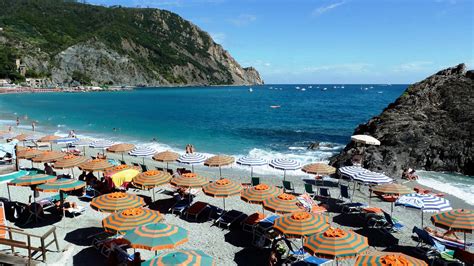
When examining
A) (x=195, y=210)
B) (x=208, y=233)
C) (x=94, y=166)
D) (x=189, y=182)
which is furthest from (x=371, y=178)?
(x=94, y=166)

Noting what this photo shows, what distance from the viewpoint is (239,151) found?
109 ft

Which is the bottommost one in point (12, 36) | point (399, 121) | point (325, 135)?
point (325, 135)

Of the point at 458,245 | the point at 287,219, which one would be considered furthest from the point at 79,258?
the point at 458,245

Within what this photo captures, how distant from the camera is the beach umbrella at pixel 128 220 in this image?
10316mm

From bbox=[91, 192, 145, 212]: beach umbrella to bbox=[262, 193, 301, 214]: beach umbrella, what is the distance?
452 centimetres

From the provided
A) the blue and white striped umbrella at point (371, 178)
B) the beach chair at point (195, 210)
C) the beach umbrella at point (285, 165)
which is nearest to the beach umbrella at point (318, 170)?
the beach umbrella at point (285, 165)

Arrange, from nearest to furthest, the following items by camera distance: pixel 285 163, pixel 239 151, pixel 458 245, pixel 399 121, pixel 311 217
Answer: pixel 311 217, pixel 458 245, pixel 285 163, pixel 399 121, pixel 239 151

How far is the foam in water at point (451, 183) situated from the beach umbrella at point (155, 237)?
1636 cm

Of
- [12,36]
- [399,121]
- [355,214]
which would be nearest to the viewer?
[355,214]

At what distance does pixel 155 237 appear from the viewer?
29.9ft

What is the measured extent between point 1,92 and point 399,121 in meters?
121

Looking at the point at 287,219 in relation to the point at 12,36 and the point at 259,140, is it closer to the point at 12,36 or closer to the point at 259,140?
the point at 259,140

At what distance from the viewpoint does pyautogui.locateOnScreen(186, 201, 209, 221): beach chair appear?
48.2 feet

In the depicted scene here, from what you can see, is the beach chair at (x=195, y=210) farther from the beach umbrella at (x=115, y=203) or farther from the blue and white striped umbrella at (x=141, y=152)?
the blue and white striped umbrella at (x=141, y=152)
